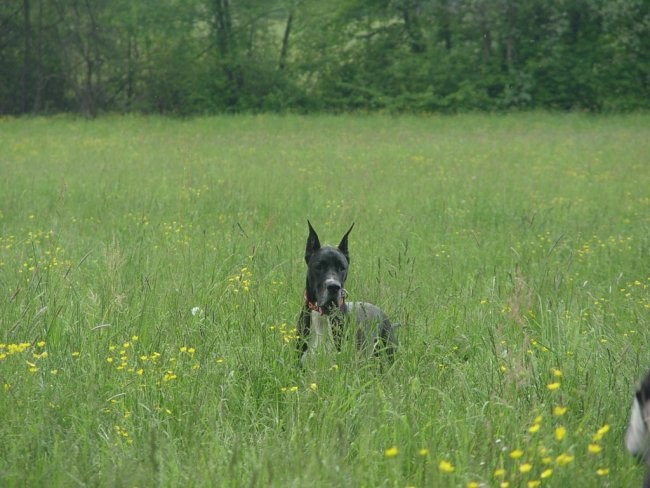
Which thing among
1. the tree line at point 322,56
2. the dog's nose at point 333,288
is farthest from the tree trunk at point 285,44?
the dog's nose at point 333,288

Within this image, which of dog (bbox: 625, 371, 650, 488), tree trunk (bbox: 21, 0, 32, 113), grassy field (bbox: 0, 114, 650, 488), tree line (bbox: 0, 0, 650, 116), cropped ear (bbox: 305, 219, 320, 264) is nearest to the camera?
dog (bbox: 625, 371, 650, 488)

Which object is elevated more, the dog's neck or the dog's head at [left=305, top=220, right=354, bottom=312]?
the dog's head at [left=305, top=220, right=354, bottom=312]

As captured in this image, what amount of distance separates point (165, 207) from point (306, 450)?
25.5ft

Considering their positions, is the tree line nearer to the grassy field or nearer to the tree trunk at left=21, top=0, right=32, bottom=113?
the tree trunk at left=21, top=0, right=32, bottom=113

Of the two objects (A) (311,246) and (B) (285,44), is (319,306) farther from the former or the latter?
(B) (285,44)

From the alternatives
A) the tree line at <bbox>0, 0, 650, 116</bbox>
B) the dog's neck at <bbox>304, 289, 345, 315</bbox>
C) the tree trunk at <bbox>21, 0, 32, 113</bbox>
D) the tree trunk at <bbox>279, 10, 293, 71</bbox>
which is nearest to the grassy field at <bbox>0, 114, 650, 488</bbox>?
the dog's neck at <bbox>304, 289, 345, 315</bbox>

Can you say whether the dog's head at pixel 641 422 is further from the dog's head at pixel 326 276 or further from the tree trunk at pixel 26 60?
the tree trunk at pixel 26 60

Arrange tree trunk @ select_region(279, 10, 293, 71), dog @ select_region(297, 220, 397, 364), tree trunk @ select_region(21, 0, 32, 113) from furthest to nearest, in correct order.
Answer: tree trunk @ select_region(279, 10, 293, 71)
tree trunk @ select_region(21, 0, 32, 113)
dog @ select_region(297, 220, 397, 364)

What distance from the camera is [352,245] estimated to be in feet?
27.3

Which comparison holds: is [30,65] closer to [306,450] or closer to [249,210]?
[249,210]

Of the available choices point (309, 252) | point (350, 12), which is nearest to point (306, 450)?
point (309, 252)

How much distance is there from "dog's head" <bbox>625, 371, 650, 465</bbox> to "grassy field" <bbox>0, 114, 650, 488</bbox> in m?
0.16

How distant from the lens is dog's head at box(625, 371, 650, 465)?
2.59 meters

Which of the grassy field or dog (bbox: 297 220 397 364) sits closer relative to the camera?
the grassy field
